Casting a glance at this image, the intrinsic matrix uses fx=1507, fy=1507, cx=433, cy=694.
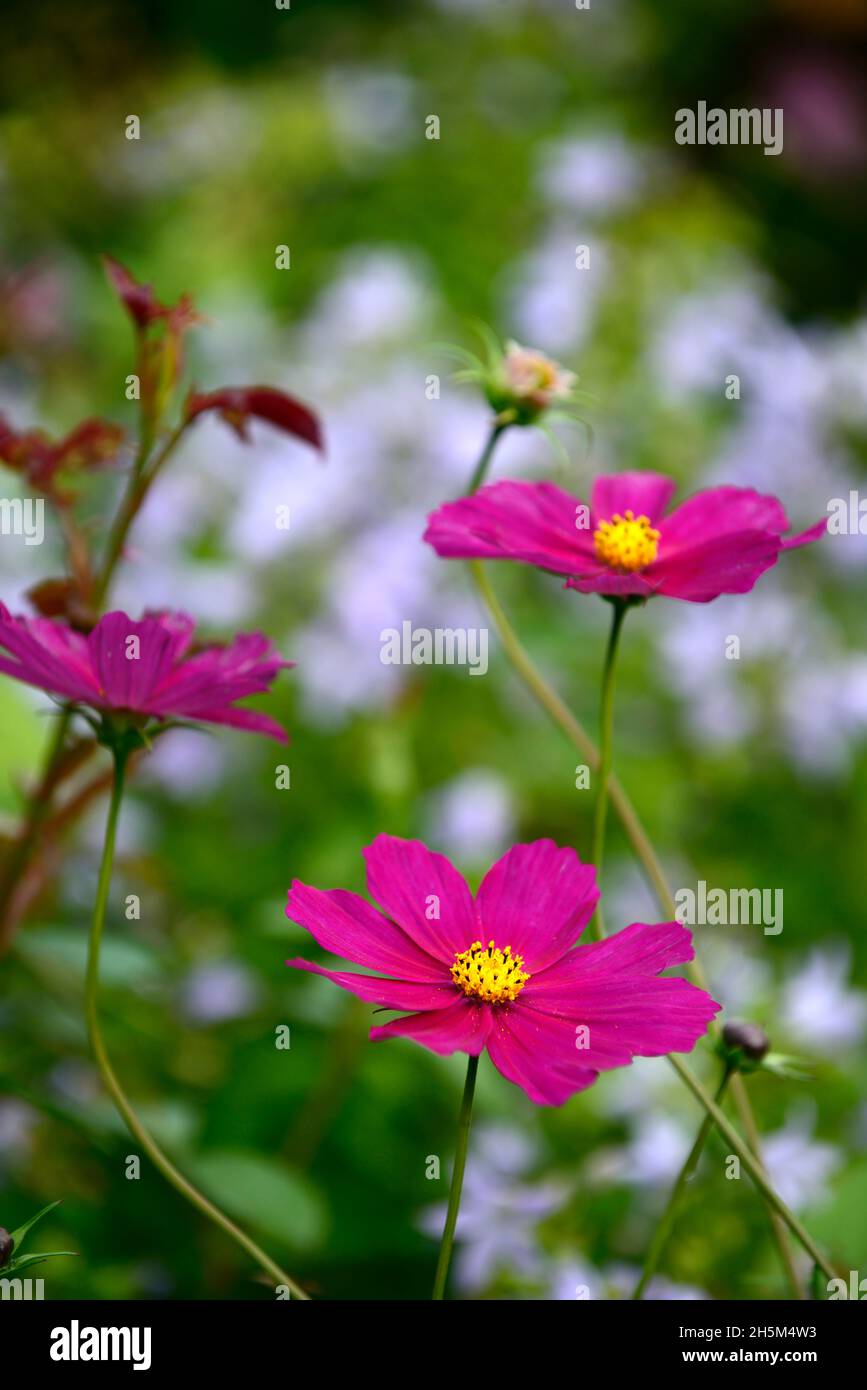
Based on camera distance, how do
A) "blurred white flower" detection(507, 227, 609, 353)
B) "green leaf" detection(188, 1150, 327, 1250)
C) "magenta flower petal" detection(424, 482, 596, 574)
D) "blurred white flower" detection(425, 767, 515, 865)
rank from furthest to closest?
"blurred white flower" detection(507, 227, 609, 353) → "blurred white flower" detection(425, 767, 515, 865) → "green leaf" detection(188, 1150, 327, 1250) → "magenta flower petal" detection(424, 482, 596, 574)

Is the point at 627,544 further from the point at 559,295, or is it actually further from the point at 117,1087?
the point at 559,295

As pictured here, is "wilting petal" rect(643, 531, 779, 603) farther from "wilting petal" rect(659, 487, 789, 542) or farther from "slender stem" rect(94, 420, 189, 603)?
"slender stem" rect(94, 420, 189, 603)

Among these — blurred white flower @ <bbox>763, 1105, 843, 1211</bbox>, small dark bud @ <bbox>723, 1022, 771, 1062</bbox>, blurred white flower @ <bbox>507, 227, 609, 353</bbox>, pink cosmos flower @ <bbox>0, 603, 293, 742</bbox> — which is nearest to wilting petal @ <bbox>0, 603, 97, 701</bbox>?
pink cosmos flower @ <bbox>0, 603, 293, 742</bbox>

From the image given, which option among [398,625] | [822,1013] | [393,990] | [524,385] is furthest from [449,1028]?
[398,625]

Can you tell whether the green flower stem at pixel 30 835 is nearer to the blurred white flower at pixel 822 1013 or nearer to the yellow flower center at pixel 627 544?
the yellow flower center at pixel 627 544

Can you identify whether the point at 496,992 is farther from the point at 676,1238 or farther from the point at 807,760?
the point at 807,760

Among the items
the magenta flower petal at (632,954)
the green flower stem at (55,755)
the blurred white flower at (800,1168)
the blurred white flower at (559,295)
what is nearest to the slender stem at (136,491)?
the green flower stem at (55,755)

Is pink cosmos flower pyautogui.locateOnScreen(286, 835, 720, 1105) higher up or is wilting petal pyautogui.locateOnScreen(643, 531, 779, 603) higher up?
wilting petal pyautogui.locateOnScreen(643, 531, 779, 603)
